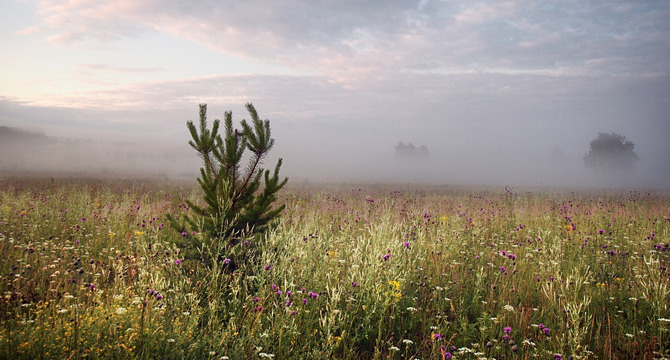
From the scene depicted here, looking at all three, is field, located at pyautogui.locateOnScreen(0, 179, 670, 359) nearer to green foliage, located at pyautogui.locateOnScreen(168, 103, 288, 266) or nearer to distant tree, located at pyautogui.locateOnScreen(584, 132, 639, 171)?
green foliage, located at pyautogui.locateOnScreen(168, 103, 288, 266)

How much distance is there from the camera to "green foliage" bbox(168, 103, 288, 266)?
4.47 metres

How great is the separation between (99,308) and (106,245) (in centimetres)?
413

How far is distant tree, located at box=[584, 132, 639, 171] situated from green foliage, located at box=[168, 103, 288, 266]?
81.2 meters

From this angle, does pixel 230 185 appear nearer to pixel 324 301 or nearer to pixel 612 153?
pixel 324 301

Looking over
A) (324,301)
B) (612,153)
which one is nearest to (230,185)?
(324,301)

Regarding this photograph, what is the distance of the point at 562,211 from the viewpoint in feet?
35.1

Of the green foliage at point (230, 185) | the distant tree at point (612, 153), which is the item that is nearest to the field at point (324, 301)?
the green foliage at point (230, 185)

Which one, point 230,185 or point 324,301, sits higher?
point 230,185

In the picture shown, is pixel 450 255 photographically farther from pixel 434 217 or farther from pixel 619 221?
pixel 619 221

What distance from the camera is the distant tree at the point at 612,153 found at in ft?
219

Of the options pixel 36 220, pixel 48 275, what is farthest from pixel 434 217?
pixel 36 220

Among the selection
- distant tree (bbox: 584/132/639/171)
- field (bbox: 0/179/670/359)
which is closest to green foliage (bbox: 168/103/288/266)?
field (bbox: 0/179/670/359)

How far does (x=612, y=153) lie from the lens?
Result: 223 ft

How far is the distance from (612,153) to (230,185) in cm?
8215
